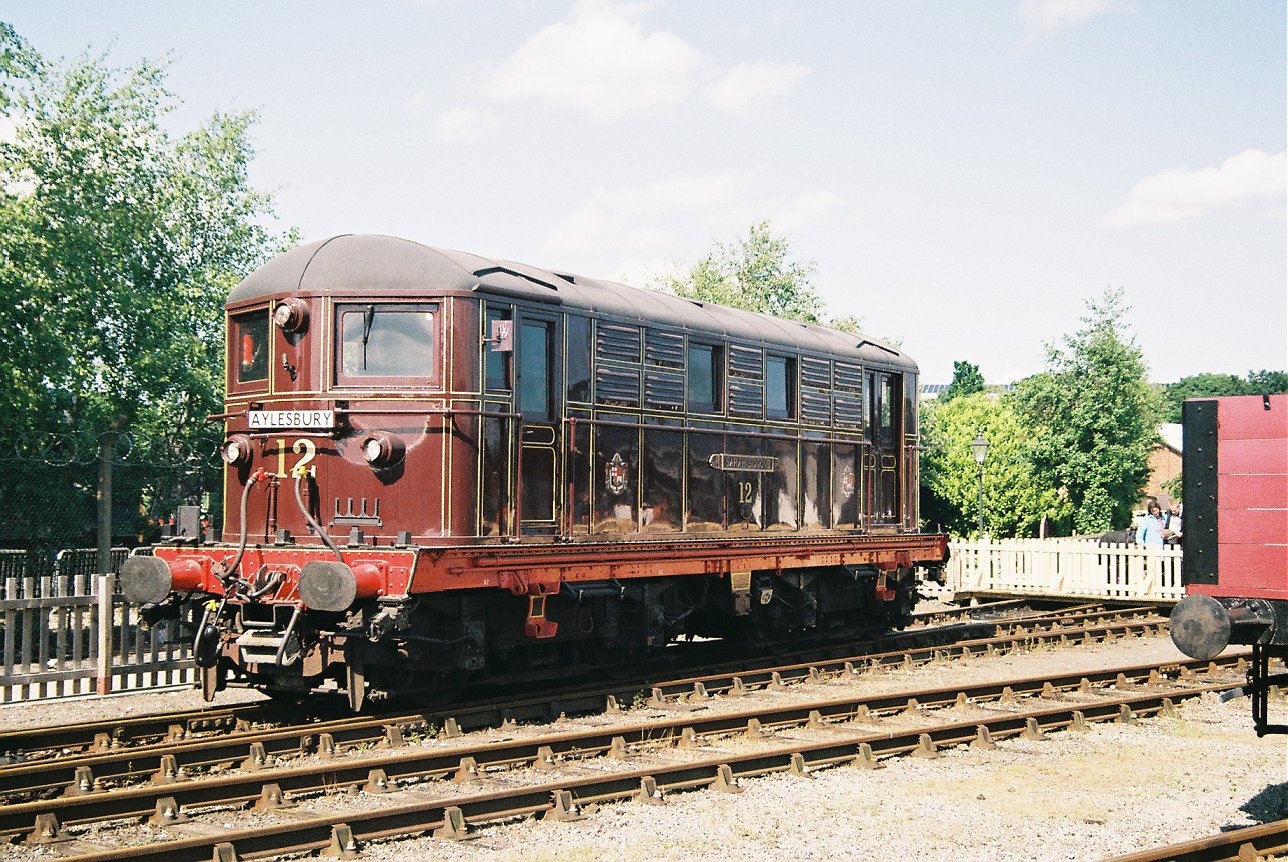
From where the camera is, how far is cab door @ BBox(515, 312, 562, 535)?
11531mm

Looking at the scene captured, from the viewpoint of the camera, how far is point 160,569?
11.0 m

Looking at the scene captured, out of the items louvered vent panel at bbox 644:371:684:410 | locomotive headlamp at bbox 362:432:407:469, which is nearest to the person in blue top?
louvered vent panel at bbox 644:371:684:410

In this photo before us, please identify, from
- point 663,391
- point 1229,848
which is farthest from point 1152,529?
point 1229,848

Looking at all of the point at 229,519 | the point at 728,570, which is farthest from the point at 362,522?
the point at 728,570

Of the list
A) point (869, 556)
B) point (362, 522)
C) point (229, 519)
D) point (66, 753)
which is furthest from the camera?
point (869, 556)

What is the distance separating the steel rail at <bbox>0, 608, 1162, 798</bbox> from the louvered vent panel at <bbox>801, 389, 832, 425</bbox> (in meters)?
3.09

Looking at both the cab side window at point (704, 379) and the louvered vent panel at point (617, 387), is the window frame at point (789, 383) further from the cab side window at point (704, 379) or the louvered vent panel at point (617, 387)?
the louvered vent panel at point (617, 387)

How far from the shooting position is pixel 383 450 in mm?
10734

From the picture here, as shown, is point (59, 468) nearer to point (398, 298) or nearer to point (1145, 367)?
point (398, 298)

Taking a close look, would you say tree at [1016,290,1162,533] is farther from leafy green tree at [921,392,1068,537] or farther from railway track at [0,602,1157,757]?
railway track at [0,602,1157,757]

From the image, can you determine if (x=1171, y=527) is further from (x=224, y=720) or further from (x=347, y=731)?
(x=224, y=720)

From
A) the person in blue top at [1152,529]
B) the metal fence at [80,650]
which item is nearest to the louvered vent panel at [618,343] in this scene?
the metal fence at [80,650]

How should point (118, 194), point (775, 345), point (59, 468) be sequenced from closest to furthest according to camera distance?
point (775, 345) → point (59, 468) → point (118, 194)

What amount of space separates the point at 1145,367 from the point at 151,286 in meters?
32.6
